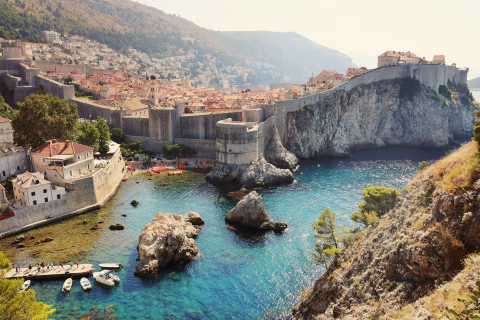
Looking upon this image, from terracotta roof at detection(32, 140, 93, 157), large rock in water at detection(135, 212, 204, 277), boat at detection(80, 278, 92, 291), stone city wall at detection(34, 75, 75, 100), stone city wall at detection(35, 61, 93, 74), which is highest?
stone city wall at detection(35, 61, 93, 74)

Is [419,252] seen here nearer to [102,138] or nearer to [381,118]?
[102,138]

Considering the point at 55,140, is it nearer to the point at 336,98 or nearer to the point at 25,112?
the point at 25,112

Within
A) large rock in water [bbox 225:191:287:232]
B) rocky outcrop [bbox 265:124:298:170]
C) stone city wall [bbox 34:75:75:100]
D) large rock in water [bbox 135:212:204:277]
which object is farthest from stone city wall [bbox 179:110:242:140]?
large rock in water [bbox 135:212:204:277]

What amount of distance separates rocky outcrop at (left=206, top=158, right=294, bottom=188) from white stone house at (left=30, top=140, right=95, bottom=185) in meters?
13.0

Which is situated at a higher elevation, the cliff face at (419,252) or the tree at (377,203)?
the cliff face at (419,252)

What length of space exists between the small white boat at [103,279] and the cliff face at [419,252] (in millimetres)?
12724

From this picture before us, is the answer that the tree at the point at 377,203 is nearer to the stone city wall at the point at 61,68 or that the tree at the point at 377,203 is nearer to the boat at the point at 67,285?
the boat at the point at 67,285

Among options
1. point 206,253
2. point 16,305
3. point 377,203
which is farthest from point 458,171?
point 206,253

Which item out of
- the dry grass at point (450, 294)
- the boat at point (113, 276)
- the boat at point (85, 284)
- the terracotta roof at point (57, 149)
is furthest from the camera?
the terracotta roof at point (57, 149)

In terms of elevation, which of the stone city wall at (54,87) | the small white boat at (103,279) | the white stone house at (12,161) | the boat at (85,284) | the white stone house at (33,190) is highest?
the stone city wall at (54,87)

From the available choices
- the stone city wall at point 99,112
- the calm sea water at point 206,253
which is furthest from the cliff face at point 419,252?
the stone city wall at point 99,112

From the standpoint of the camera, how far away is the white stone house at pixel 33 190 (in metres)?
Answer: 26.6

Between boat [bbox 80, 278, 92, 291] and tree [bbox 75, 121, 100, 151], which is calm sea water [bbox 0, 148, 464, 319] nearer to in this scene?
boat [bbox 80, 278, 92, 291]

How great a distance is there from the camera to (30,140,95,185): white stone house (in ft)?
96.3
